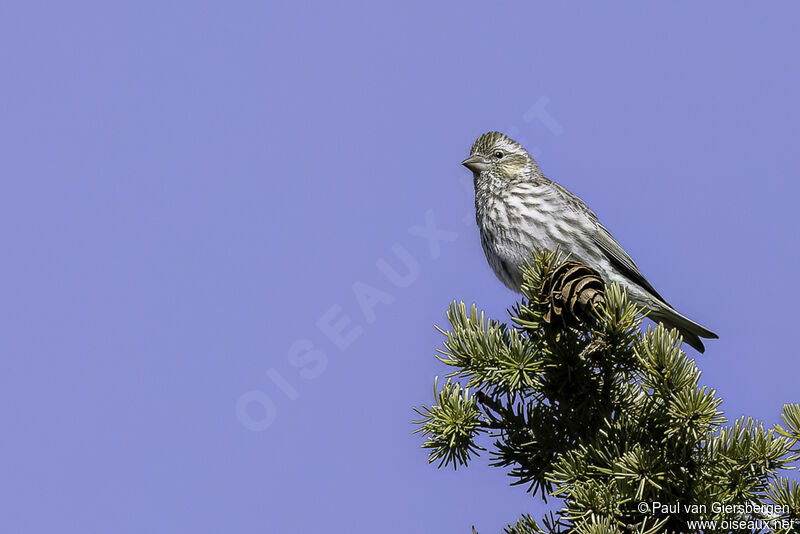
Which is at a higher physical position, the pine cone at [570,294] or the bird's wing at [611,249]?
the bird's wing at [611,249]

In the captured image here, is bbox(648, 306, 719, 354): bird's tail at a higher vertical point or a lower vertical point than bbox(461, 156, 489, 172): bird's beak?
lower

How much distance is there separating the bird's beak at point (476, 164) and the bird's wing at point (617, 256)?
1114 mm

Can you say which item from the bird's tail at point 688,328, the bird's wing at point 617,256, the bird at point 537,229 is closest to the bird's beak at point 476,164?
the bird at point 537,229

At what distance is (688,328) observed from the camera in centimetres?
688

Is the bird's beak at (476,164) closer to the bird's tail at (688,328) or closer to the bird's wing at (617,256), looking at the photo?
the bird's wing at (617,256)

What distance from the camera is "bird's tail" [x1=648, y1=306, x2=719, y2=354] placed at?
6793mm

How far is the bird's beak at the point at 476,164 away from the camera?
311 inches

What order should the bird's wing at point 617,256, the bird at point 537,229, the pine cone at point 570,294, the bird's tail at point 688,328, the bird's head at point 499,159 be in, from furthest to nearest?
1. the bird's head at point 499,159
2. the bird's wing at point 617,256
3. the bird at point 537,229
4. the bird's tail at point 688,328
5. the pine cone at point 570,294

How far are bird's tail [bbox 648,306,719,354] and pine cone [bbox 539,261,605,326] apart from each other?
9.65 feet

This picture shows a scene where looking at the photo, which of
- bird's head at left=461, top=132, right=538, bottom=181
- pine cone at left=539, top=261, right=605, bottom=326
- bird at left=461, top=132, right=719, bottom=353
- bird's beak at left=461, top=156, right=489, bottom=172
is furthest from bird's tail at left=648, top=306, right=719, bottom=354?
pine cone at left=539, top=261, right=605, bottom=326

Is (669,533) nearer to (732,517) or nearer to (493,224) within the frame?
(732,517)

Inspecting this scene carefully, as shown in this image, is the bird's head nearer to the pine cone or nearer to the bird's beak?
the bird's beak

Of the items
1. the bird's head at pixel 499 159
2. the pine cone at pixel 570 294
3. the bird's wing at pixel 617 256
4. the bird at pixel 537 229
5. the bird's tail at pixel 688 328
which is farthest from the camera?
the bird's head at pixel 499 159

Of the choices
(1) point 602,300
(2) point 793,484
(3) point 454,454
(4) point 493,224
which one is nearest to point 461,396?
(3) point 454,454
